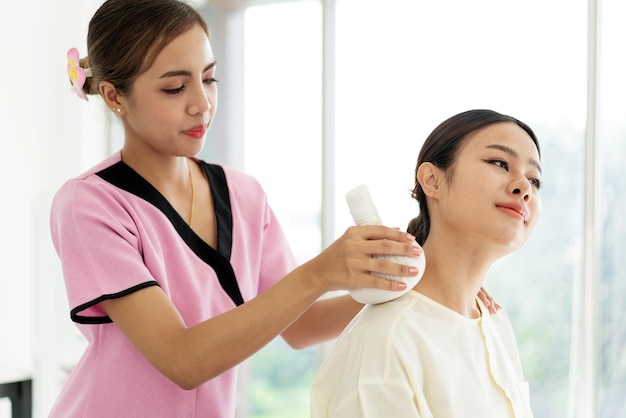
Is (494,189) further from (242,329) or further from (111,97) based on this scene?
(111,97)

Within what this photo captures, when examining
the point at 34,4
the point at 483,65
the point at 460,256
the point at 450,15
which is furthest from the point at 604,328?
the point at 34,4

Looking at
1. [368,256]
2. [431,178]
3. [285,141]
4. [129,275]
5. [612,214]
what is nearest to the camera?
[368,256]

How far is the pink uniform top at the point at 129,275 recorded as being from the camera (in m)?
1.33

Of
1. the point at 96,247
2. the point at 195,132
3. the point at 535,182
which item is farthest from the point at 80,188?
the point at 535,182

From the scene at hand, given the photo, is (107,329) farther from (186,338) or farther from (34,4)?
(34,4)

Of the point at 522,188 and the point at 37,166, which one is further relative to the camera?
the point at 37,166

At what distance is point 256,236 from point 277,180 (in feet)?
5.80

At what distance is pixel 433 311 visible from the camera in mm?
1325

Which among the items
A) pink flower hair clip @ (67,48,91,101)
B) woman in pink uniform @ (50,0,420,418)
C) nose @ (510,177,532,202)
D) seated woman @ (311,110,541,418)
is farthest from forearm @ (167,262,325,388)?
pink flower hair clip @ (67,48,91,101)

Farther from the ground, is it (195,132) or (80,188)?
(195,132)

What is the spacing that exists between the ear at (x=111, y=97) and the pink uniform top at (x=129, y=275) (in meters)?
0.10

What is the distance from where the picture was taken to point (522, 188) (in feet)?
4.30

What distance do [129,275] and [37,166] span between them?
2.02m

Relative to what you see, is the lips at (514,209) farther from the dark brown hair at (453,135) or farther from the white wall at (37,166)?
the white wall at (37,166)
